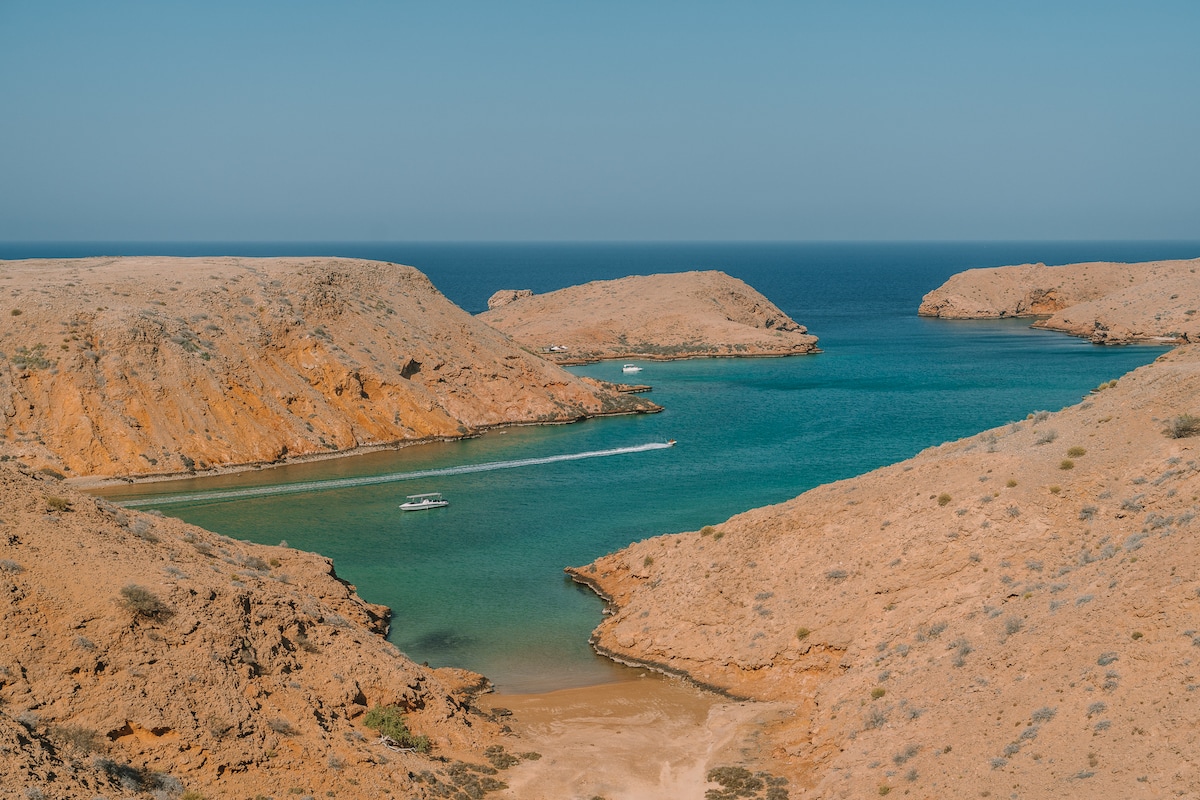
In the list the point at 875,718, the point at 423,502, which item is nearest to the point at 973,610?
the point at 875,718

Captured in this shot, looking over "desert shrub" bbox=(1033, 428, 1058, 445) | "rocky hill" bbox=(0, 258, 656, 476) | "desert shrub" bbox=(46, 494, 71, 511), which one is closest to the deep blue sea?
"rocky hill" bbox=(0, 258, 656, 476)

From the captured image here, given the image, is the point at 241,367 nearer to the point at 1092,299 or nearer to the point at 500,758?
the point at 500,758

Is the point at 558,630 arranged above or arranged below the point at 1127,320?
below

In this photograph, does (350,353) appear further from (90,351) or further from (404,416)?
(90,351)

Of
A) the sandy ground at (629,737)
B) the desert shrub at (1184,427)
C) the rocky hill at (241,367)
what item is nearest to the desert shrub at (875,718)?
the sandy ground at (629,737)

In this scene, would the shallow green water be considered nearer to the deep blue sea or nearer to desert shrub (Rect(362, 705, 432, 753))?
the deep blue sea

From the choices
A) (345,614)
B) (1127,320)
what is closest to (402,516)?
(345,614)

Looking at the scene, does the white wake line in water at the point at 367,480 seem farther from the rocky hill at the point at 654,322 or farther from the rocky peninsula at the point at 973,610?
the rocky hill at the point at 654,322
